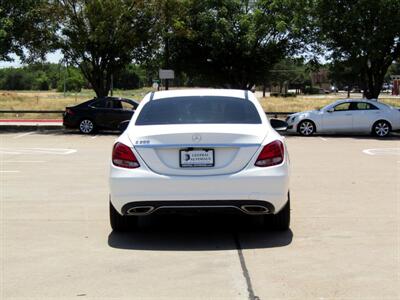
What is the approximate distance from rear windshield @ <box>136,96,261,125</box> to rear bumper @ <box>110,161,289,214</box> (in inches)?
28.7

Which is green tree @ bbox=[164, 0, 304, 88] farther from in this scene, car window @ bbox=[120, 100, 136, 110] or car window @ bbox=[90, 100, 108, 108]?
car window @ bbox=[90, 100, 108, 108]

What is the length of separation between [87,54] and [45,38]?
184 centimetres

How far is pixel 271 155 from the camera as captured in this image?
20.1 feet

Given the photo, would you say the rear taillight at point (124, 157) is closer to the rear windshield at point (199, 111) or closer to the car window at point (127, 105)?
the rear windshield at point (199, 111)

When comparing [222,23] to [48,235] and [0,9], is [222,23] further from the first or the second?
[48,235]

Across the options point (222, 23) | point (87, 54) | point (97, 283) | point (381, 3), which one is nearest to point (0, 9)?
point (87, 54)

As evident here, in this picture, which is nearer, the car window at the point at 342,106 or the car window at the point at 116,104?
the car window at the point at 342,106

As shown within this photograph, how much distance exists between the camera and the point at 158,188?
6.02 m

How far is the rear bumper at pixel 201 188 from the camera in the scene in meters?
6.01

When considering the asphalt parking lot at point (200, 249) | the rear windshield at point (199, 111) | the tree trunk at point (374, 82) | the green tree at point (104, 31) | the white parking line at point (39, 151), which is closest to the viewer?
the asphalt parking lot at point (200, 249)

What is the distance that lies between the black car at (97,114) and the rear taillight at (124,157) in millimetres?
16077

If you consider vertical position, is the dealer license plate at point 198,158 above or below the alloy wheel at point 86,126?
above

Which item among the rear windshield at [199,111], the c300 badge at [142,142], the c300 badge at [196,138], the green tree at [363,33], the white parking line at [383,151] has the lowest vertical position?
the white parking line at [383,151]

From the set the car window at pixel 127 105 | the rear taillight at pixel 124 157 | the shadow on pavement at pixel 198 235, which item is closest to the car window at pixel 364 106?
the car window at pixel 127 105
